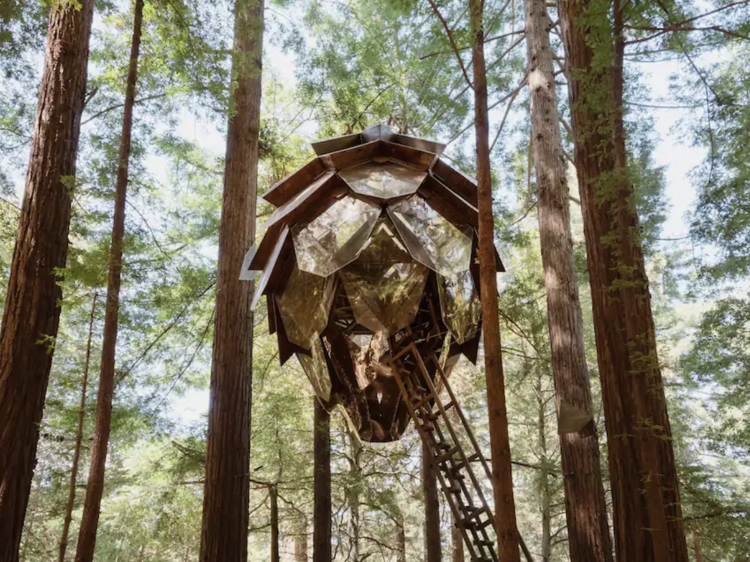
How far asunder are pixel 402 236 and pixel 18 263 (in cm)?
380

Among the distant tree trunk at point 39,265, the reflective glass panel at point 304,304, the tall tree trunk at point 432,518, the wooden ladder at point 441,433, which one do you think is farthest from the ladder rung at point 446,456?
the tall tree trunk at point 432,518

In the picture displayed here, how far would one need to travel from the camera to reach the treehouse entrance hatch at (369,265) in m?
4.15

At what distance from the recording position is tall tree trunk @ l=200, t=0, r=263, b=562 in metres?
5.40

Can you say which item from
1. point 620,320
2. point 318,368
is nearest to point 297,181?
point 318,368

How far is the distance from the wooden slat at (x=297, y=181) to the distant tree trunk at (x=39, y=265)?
7.12 feet

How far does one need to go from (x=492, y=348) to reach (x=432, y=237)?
1590 mm

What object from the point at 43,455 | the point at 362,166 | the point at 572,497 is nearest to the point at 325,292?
the point at 362,166

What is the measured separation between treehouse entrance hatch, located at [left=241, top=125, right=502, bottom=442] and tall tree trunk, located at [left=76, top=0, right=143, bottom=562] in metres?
1.19

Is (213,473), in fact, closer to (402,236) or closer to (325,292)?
(325,292)

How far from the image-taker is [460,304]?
14.7ft

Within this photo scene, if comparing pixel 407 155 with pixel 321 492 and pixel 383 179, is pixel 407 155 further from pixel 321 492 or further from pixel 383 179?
pixel 321 492

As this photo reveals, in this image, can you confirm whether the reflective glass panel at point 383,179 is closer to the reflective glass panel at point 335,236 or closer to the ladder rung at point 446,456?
the reflective glass panel at point 335,236

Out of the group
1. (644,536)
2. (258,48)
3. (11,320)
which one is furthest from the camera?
(258,48)

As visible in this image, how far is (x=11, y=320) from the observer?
15.7 ft
